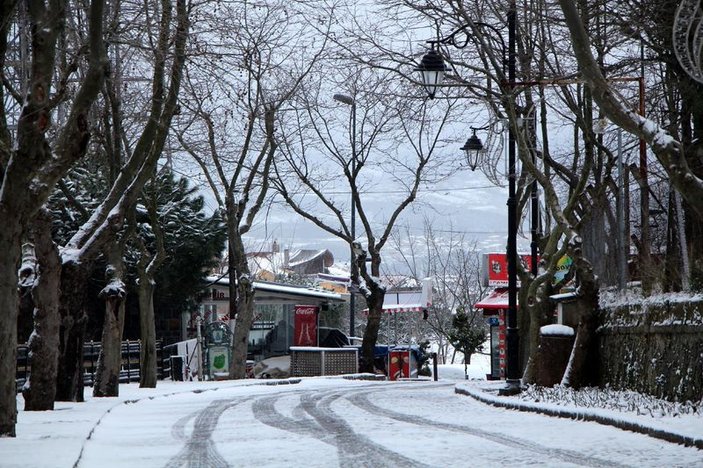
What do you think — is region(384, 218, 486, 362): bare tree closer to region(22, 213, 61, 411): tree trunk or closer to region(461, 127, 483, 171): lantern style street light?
region(461, 127, 483, 171): lantern style street light

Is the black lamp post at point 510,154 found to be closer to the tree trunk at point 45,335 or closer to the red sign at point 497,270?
the tree trunk at point 45,335

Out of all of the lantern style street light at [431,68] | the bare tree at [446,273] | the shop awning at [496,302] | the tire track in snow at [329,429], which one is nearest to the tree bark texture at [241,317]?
the shop awning at [496,302]

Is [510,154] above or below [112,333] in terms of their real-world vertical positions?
above

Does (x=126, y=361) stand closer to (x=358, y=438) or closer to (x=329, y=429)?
(x=329, y=429)

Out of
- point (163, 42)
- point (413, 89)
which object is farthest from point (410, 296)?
point (163, 42)

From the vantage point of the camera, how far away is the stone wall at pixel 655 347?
14344 millimetres

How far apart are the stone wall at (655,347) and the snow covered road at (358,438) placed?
174 cm

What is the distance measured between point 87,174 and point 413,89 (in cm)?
1485

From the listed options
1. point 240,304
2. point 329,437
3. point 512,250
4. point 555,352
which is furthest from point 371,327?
point 329,437

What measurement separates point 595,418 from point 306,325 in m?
29.5

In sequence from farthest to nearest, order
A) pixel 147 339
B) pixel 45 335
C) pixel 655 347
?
pixel 147 339
pixel 45 335
pixel 655 347

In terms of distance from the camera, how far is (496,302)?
4050 cm

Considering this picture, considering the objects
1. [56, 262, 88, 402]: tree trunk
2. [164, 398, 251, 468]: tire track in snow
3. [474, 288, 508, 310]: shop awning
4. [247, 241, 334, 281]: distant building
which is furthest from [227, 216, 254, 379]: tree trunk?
[247, 241, 334, 281]: distant building

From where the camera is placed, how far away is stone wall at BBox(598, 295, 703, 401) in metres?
14.3
